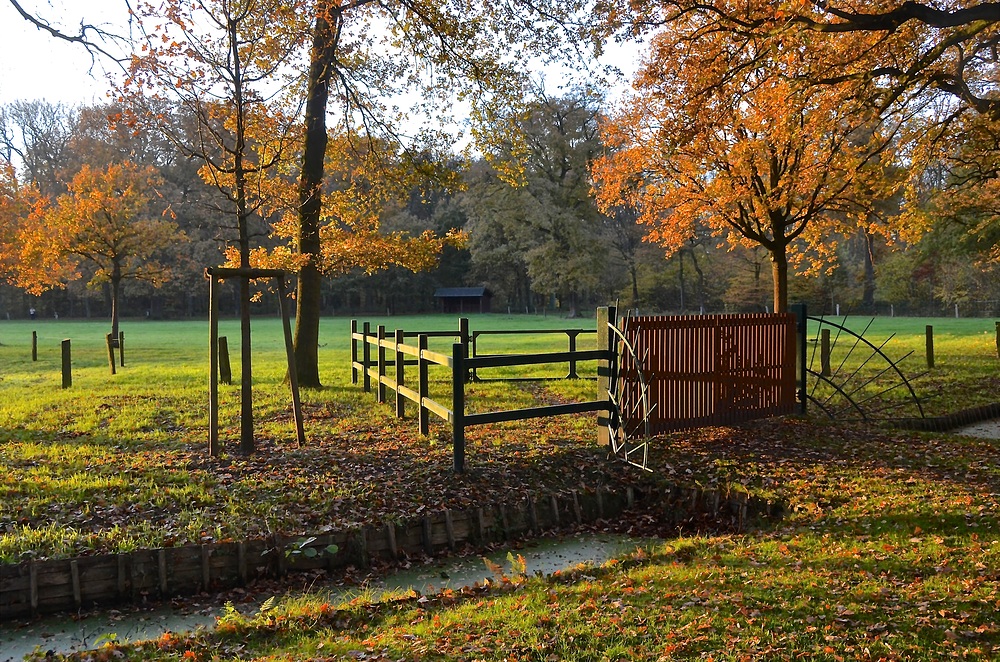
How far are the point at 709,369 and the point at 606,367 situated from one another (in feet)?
6.44

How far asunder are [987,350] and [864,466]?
56.2 feet

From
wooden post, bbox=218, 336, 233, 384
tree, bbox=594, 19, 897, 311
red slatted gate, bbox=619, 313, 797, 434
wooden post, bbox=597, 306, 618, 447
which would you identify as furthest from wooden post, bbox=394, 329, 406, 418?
wooden post, bbox=218, 336, 233, 384

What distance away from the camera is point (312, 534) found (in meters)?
5.85

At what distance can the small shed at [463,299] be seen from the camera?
71.8 m

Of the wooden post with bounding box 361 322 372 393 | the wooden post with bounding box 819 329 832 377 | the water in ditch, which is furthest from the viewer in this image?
the wooden post with bounding box 819 329 832 377

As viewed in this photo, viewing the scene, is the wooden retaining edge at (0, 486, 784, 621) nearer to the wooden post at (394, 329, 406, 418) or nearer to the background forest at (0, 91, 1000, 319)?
the wooden post at (394, 329, 406, 418)

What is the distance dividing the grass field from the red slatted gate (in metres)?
0.37

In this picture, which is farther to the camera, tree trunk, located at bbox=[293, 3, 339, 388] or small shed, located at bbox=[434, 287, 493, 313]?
small shed, located at bbox=[434, 287, 493, 313]

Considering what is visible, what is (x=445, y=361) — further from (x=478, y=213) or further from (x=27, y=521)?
(x=478, y=213)

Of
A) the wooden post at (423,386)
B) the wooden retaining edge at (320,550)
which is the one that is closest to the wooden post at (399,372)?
the wooden post at (423,386)

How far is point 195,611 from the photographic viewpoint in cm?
505

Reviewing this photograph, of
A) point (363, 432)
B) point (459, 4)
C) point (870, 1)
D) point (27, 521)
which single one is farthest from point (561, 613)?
point (870, 1)

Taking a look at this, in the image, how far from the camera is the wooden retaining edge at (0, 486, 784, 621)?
16.6 feet

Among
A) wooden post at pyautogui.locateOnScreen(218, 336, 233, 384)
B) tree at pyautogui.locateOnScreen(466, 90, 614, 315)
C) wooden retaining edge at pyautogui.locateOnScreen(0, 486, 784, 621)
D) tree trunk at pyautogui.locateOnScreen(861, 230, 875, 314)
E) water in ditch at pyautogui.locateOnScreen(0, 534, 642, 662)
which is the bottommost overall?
water in ditch at pyautogui.locateOnScreen(0, 534, 642, 662)
